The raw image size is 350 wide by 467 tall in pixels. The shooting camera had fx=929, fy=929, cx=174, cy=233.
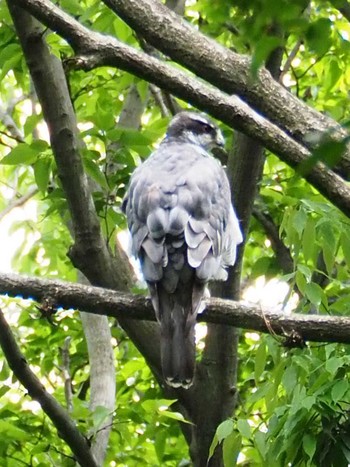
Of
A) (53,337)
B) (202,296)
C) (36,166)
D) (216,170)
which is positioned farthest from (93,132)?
(53,337)

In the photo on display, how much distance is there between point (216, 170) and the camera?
479cm

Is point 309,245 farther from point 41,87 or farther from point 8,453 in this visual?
point 8,453

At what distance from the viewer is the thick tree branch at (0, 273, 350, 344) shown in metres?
3.40

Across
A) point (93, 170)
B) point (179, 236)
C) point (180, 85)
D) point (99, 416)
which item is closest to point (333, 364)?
point (179, 236)

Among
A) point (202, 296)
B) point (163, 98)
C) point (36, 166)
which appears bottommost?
point (202, 296)

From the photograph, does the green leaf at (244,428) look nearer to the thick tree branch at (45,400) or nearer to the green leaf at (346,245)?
the green leaf at (346,245)

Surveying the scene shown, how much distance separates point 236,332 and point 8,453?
140 centimetres

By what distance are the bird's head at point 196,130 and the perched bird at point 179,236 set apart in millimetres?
505

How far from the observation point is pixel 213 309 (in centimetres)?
351

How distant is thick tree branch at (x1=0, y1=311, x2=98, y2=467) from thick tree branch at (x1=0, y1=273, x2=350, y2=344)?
74 centimetres

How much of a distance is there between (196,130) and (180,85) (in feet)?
7.91

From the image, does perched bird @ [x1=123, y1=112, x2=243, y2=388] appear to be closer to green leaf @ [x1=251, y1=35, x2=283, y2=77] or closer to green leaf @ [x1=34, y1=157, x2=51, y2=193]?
green leaf @ [x1=34, y1=157, x2=51, y2=193]

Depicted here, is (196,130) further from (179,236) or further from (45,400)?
(45,400)

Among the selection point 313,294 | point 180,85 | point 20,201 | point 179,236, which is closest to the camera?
point 180,85
